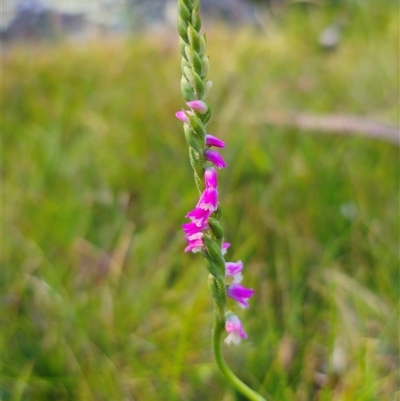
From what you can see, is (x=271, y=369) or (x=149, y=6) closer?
(x=271, y=369)

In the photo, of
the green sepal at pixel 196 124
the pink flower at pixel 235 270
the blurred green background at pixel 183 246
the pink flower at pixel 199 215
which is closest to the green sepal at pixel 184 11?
the green sepal at pixel 196 124

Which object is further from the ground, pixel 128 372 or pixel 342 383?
pixel 342 383

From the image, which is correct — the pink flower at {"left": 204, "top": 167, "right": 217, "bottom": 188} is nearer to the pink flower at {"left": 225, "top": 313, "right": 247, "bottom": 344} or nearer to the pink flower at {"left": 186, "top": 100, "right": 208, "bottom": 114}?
the pink flower at {"left": 186, "top": 100, "right": 208, "bottom": 114}

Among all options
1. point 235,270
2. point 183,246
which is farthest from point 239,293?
point 183,246

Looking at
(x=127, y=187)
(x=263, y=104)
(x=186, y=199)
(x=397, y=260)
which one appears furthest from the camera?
(x=263, y=104)

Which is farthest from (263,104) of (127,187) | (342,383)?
(342,383)

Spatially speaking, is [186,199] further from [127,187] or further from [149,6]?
[149,6]
